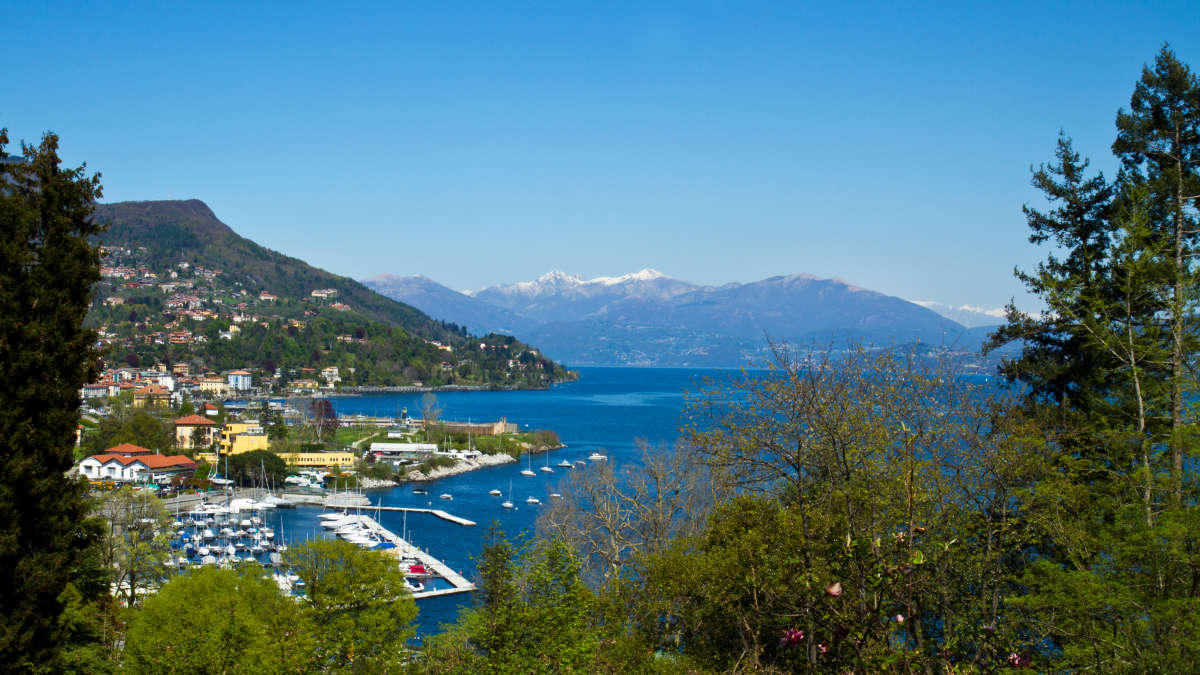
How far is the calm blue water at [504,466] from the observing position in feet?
84.9

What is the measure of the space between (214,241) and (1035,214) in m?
166

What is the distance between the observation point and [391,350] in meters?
103

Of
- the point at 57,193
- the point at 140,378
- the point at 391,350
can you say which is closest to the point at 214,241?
the point at 391,350

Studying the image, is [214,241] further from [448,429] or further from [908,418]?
[908,418]

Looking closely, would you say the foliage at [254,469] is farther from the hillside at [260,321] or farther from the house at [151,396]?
the hillside at [260,321]

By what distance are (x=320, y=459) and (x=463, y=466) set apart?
7.52 meters

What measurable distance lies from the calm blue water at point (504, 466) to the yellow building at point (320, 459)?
5337 millimetres

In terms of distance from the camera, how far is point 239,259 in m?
148

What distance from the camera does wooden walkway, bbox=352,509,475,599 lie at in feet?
67.6

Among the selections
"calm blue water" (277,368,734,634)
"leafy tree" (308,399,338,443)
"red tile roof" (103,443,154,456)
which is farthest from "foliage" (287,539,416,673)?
"leafy tree" (308,399,338,443)

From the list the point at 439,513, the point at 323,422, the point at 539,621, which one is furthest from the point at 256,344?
the point at 539,621

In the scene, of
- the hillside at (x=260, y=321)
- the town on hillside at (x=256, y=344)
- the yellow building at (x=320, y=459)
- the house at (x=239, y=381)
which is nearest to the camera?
the yellow building at (x=320, y=459)

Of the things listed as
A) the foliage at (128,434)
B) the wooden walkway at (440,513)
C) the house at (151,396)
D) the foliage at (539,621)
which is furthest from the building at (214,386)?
the foliage at (539,621)

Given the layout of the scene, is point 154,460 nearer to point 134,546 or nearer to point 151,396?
point 151,396
